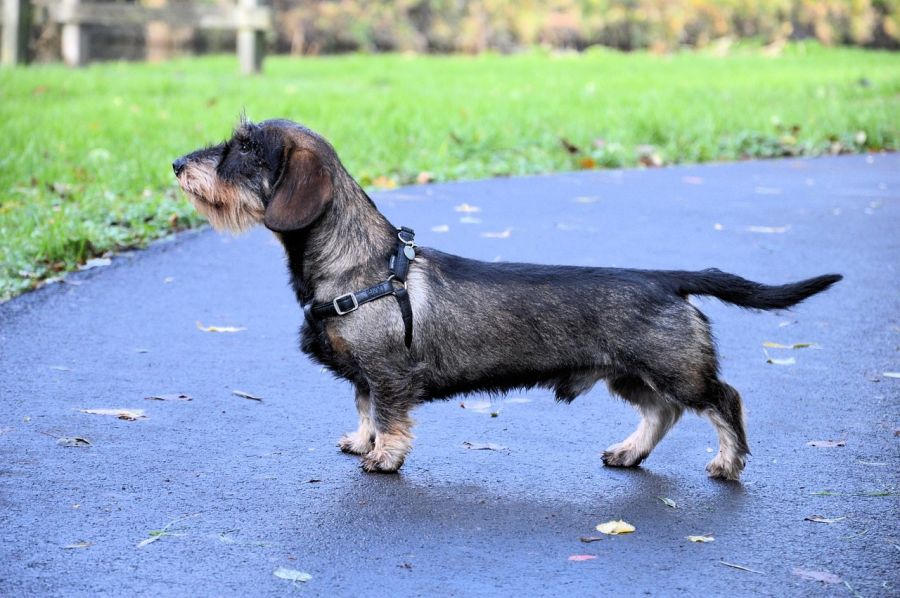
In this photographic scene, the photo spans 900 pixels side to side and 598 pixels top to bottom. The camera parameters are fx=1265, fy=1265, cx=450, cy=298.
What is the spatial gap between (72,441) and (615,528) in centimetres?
218

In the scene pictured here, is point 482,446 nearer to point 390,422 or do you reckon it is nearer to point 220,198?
point 390,422

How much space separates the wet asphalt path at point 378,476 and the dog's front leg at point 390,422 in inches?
3.6

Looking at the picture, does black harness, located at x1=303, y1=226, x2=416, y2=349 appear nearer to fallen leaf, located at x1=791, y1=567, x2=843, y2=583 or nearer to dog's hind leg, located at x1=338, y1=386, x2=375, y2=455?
dog's hind leg, located at x1=338, y1=386, x2=375, y2=455

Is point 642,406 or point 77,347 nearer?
point 642,406

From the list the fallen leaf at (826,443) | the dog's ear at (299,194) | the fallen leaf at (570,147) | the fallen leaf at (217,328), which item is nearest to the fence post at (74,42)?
the fallen leaf at (570,147)

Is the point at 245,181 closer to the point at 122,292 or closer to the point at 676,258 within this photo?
the point at 122,292

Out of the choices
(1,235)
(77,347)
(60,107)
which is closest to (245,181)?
(77,347)

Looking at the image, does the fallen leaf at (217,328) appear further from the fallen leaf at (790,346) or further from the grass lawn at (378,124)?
the fallen leaf at (790,346)

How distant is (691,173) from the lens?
1204cm

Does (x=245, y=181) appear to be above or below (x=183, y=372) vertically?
above

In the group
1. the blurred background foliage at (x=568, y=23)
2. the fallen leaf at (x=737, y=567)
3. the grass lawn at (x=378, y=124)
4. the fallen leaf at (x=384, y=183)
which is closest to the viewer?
the fallen leaf at (x=737, y=567)

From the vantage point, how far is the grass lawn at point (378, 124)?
928cm

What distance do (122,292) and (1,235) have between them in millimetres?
1295

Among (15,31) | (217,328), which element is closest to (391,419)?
(217,328)
